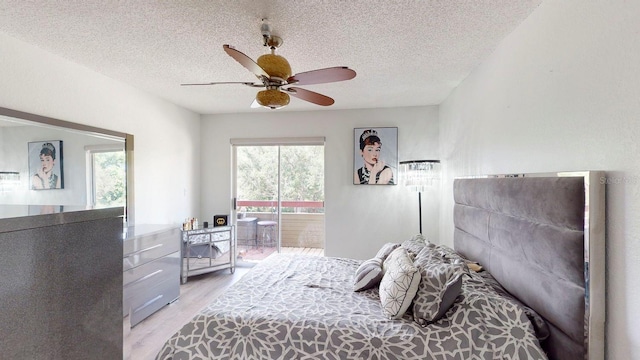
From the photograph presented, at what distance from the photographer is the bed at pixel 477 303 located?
1218 millimetres

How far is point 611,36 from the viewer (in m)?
1.16

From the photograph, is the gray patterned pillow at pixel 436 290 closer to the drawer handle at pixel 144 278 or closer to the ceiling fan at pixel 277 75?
the ceiling fan at pixel 277 75

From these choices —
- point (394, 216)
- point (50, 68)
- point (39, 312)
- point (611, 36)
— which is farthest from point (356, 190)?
point (39, 312)

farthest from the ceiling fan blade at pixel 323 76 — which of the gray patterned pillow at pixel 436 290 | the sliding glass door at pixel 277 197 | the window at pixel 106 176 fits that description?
the sliding glass door at pixel 277 197

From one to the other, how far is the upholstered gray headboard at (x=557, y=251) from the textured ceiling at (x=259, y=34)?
3.67ft

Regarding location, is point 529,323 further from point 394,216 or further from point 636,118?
point 394,216

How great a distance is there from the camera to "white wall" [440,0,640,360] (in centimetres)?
109

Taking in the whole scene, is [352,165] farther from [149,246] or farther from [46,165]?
[46,165]

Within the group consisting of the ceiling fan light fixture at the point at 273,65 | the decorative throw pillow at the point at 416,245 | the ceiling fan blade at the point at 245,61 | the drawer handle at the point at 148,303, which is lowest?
the drawer handle at the point at 148,303

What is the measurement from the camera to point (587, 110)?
1282 mm

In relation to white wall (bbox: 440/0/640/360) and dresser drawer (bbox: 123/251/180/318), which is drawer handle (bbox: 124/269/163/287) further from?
white wall (bbox: 440/0/640/360)

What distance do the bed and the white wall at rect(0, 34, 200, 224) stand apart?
2.17 meters

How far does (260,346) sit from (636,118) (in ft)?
6.43

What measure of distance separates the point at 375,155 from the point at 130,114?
3061 mm
